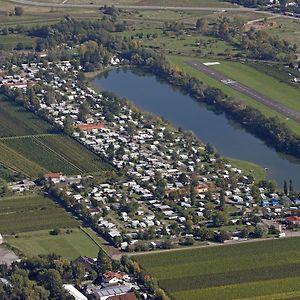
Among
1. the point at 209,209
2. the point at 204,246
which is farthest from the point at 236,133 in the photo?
the point at 204,246

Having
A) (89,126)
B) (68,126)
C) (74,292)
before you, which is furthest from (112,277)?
(89,126)

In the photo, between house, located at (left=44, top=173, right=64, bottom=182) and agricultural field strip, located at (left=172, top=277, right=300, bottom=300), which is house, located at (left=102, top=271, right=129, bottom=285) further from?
house, located at (left=44, top=173, right=64, bottom=182)

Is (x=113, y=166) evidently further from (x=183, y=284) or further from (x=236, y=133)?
(x=183, y=284)

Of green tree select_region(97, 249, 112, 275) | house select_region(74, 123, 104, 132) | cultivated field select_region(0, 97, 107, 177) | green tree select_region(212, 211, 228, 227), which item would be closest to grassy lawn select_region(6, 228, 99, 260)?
green tree select_region(97, 249, 112, 275)

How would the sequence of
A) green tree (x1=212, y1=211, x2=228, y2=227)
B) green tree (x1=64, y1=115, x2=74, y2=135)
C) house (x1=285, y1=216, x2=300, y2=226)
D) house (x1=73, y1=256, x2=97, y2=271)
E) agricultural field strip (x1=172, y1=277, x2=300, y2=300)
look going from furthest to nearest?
green tree (x1=64, y1=115, x2=74, y2=135) → house (x1=285, y1=216, x2=300, y2=226) → green tree (x1=212, y1=211, x2=228, y2=227) → house (x1=73, y1=256, x2=97, y2=271) → agricultural field strip (x1=172, y1=277, x2=300, y2=300)

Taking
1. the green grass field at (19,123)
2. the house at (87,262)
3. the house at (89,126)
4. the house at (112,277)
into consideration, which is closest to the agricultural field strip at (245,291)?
the house at (112,277)

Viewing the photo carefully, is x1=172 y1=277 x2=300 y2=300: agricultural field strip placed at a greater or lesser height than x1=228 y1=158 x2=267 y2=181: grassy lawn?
greater
